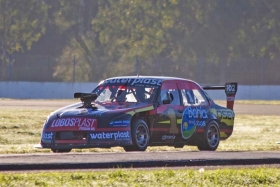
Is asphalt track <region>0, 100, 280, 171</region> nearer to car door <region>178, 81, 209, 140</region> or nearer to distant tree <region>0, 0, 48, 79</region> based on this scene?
car door <region>178, 81, 209, 140</region>

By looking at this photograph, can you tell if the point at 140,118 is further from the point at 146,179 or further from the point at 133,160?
the point at 146,179

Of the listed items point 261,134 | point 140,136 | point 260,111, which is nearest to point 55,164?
point 140,136

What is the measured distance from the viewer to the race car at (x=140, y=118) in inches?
548

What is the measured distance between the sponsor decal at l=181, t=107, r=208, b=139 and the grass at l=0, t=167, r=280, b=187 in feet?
18.2

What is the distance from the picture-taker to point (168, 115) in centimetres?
1504

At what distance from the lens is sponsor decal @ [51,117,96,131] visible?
13859 mm

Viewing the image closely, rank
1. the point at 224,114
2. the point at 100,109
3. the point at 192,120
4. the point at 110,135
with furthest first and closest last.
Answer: the point at 224,114
the point at 192,120
the point at 100,109
the point at 110,135

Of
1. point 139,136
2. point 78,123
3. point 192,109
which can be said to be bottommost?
point 139,136

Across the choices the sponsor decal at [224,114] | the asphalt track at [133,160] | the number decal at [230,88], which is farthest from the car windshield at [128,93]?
the asphalt track at [133,160]

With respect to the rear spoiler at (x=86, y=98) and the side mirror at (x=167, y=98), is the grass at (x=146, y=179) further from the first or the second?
the side mirror at (x=167, y=98)

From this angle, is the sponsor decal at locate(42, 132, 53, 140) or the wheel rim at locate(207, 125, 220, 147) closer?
the sponsor decal at locate(42, 132, 53, 140)

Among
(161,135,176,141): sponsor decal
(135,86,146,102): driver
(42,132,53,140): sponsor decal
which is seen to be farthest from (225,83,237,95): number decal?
(42,132,53,140): sponsor decal

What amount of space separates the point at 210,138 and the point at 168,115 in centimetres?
124

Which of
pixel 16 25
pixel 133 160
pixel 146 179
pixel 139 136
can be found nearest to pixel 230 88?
pixel 139 136
